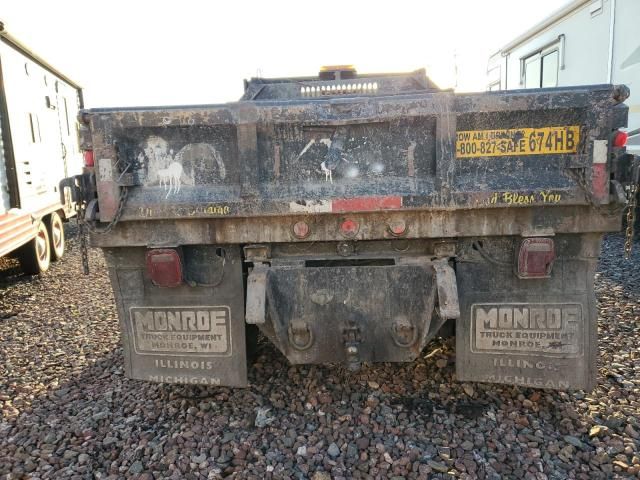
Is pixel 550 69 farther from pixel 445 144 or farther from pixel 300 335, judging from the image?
pixel 300 335

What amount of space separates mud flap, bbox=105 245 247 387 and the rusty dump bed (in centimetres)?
1

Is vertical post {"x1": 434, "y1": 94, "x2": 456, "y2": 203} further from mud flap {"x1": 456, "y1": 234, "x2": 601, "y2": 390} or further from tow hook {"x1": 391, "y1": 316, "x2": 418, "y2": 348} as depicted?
tow hook {"x1": 391, "y1": 316, "x2": 418, "y2": 348}

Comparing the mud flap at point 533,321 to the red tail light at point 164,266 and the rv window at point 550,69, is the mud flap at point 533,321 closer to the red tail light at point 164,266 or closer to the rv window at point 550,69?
the red tail light at point 164,266

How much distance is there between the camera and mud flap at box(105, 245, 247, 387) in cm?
309

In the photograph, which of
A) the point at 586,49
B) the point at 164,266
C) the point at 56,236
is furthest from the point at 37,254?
the point at 586,49

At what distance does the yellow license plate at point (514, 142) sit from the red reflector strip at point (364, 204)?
440 mm

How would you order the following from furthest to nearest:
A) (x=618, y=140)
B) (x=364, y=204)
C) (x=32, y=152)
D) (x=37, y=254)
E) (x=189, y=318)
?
1. (x=37, y=254)
2. (x=32, y=152)
3. (x=189, y=318)
4. (x=364, y=204)
5. (x=618, y=140)

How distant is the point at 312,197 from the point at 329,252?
0.42 meters

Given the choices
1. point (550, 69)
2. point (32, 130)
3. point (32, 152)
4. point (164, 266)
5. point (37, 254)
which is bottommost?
point (37, 254)

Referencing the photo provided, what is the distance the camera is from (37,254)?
7152 mm

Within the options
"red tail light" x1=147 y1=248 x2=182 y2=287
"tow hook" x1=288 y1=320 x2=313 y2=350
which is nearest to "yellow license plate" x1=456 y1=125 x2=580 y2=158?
"tow hook" x1=288 y1=320 x2=313 y2=350

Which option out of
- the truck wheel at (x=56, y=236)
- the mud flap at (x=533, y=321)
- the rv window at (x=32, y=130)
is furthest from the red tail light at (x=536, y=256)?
the truck wheel at (x=56, y=236)

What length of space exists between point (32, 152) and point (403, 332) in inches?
225

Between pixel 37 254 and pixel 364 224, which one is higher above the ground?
pixel 364 224
